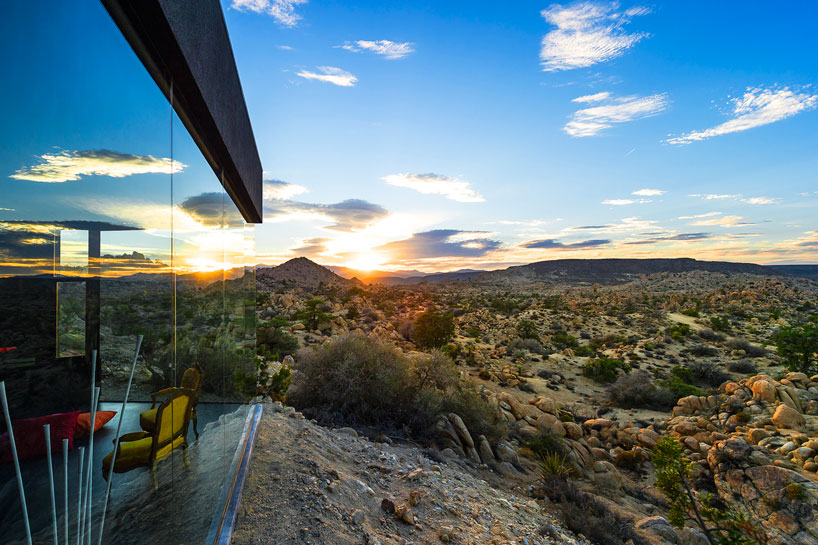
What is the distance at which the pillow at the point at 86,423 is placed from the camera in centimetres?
156

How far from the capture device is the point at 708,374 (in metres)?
17.2

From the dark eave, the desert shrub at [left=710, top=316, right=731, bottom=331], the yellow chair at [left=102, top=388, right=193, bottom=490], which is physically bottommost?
the desert shrub at [left=710, top=316, right=731, bottom=331]

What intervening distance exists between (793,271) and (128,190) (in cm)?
13973

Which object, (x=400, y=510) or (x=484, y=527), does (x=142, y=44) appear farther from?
(x=484, y=527)

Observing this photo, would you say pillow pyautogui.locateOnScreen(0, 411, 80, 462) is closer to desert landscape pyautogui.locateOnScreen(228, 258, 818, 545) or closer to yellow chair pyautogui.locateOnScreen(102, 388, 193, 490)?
yellow chair pyautogui.locateOnScreen(102, 388, 193, 490)

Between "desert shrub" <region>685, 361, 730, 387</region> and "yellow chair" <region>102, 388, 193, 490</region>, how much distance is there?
20.2 metres

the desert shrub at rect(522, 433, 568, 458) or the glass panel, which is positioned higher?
the glass panel

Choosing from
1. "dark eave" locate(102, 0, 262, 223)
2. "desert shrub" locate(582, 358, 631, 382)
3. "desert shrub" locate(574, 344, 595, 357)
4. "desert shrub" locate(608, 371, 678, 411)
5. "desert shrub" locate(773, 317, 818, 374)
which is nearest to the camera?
"dark eave" locate(102, 0, 262, 223)

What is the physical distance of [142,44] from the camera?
2246mm

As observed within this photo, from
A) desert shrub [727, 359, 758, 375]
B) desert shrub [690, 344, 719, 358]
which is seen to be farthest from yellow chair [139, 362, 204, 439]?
desert shrub [690, 344, 719, 358]

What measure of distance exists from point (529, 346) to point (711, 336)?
38.9 ft

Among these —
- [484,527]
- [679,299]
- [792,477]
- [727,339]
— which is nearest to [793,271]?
[679,299]

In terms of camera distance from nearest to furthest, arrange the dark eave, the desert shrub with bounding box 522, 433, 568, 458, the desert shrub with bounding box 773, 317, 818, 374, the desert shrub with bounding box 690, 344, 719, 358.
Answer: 1. the dark eave
2. the desert shrub with bounding box 522, 433, 568, 458
3. the desert shrub with bounding box 773, 317, 818, 374
4. the desert shrub with bounding box 690, 344, 719, 358

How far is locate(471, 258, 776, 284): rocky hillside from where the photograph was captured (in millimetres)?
91250
